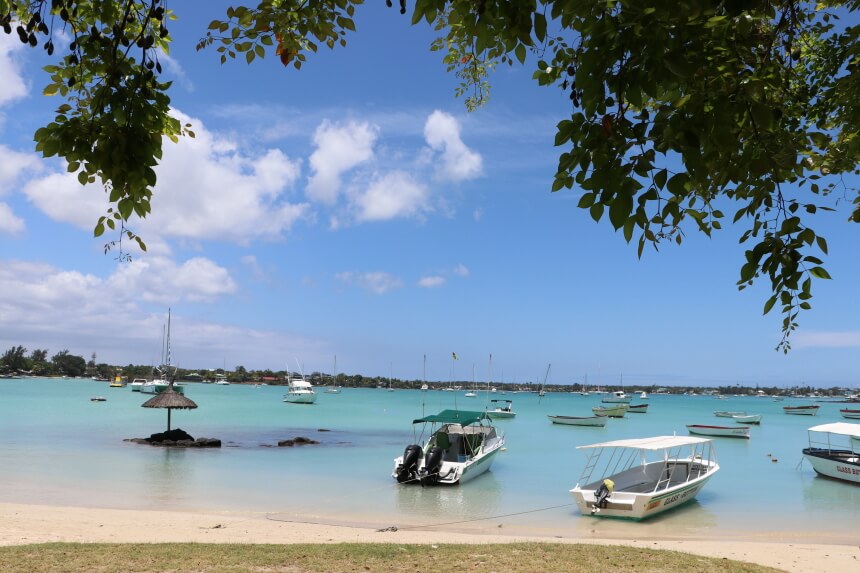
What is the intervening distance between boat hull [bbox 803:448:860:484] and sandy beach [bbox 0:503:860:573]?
9952 mm

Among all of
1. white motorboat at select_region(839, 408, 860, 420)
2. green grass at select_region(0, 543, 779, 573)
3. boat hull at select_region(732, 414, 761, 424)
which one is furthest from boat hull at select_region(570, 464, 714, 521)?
white motorboat at select_region(839, 408, 860, 420)

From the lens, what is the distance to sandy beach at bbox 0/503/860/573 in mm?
11881

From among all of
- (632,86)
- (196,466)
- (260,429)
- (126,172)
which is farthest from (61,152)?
(260,429)

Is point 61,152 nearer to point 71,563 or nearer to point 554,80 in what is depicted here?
point 554,80

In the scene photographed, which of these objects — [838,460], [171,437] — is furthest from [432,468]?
[171,437]

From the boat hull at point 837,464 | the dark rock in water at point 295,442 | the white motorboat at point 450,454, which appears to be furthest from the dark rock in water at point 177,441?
the boat hull at point 837,464

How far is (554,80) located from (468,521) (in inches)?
564

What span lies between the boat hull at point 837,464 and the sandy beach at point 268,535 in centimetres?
→ 995

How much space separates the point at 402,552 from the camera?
10008 millimetres

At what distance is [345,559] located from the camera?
9336 mm

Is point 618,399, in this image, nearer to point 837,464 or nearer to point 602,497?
point 837,464

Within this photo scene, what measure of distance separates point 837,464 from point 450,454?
14.9 metres

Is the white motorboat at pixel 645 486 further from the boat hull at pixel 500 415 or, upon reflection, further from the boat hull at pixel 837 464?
the boat hull at pixel 500 415

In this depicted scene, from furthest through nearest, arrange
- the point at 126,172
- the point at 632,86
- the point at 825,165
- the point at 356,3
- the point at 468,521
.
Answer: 1. the point at 468,521
2. the point at 825,165
3. the point at 356,3
4. the point at 126,172
5. the point at 632,86
